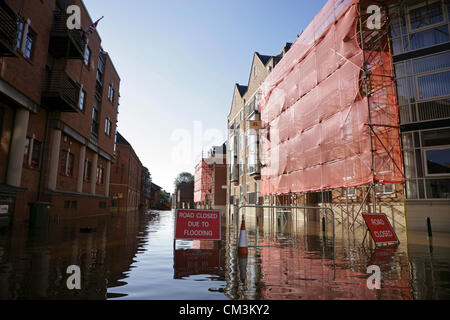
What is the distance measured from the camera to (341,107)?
15.1 m

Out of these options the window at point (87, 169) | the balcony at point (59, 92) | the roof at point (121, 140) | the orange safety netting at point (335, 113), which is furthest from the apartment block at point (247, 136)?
the roof at point (121, 140)

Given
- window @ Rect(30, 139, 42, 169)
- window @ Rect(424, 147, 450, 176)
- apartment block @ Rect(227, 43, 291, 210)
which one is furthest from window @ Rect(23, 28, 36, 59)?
window @ Rect(424, 147, 450, 176)

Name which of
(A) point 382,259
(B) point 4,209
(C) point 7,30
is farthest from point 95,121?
(A) point 382,259

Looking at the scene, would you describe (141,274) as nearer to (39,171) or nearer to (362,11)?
(39,171)

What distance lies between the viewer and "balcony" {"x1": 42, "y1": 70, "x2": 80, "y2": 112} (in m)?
14.9

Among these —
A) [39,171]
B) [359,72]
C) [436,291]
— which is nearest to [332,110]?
[359,72]

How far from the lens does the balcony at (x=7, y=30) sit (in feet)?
36.8

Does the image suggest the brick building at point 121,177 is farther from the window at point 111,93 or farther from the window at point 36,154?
the window at point 36,154

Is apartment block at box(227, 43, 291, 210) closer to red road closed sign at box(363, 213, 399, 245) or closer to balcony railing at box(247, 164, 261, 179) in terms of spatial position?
balcony railing at box(247, 164, 261, 179)

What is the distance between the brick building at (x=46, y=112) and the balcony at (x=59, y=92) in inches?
1.8
